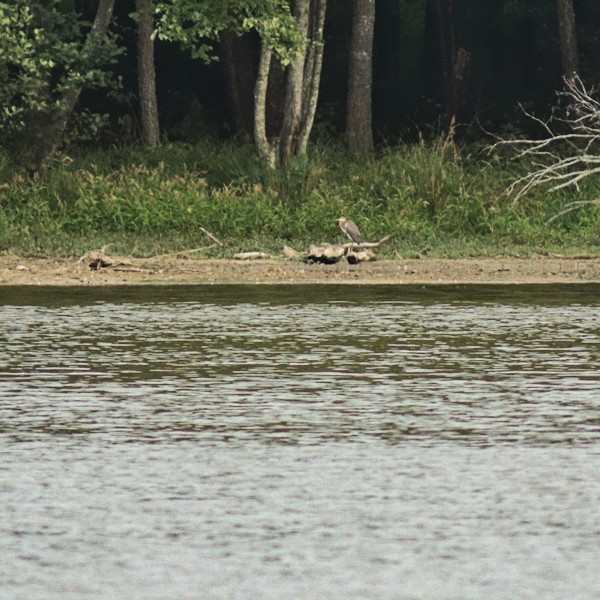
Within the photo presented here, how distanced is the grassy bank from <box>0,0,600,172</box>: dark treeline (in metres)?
6.65

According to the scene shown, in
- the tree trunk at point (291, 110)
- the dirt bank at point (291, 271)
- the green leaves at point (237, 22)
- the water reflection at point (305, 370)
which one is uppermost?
the green leaves at point (237, 22)

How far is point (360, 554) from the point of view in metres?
7.81

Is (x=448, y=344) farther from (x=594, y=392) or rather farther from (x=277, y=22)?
(x=277, y=22)

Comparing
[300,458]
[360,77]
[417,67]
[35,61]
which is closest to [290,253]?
[35,61]

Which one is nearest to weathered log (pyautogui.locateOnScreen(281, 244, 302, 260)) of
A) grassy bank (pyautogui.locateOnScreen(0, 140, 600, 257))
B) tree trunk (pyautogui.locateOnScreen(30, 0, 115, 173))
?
grassy bank (pyautogui.locateOnScreen(0, 140, 600, 257))

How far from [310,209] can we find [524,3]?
16592 mm

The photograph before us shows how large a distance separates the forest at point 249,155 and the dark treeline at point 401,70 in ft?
0.29

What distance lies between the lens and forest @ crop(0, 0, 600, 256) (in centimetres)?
2712

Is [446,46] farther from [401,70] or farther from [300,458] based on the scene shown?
[300,458]

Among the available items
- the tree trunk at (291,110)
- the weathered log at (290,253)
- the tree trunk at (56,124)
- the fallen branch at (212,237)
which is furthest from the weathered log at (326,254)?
the tree trunk at (56,124)

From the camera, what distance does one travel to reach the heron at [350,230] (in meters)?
25.3

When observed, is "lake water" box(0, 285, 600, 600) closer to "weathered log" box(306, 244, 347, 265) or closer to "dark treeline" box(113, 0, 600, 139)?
"weathered log" box(306, 244, 347, 265)

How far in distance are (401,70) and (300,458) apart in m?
32.9

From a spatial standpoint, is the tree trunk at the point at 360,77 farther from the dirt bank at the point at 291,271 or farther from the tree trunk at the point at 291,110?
the dirt bank at the point at 291,271
